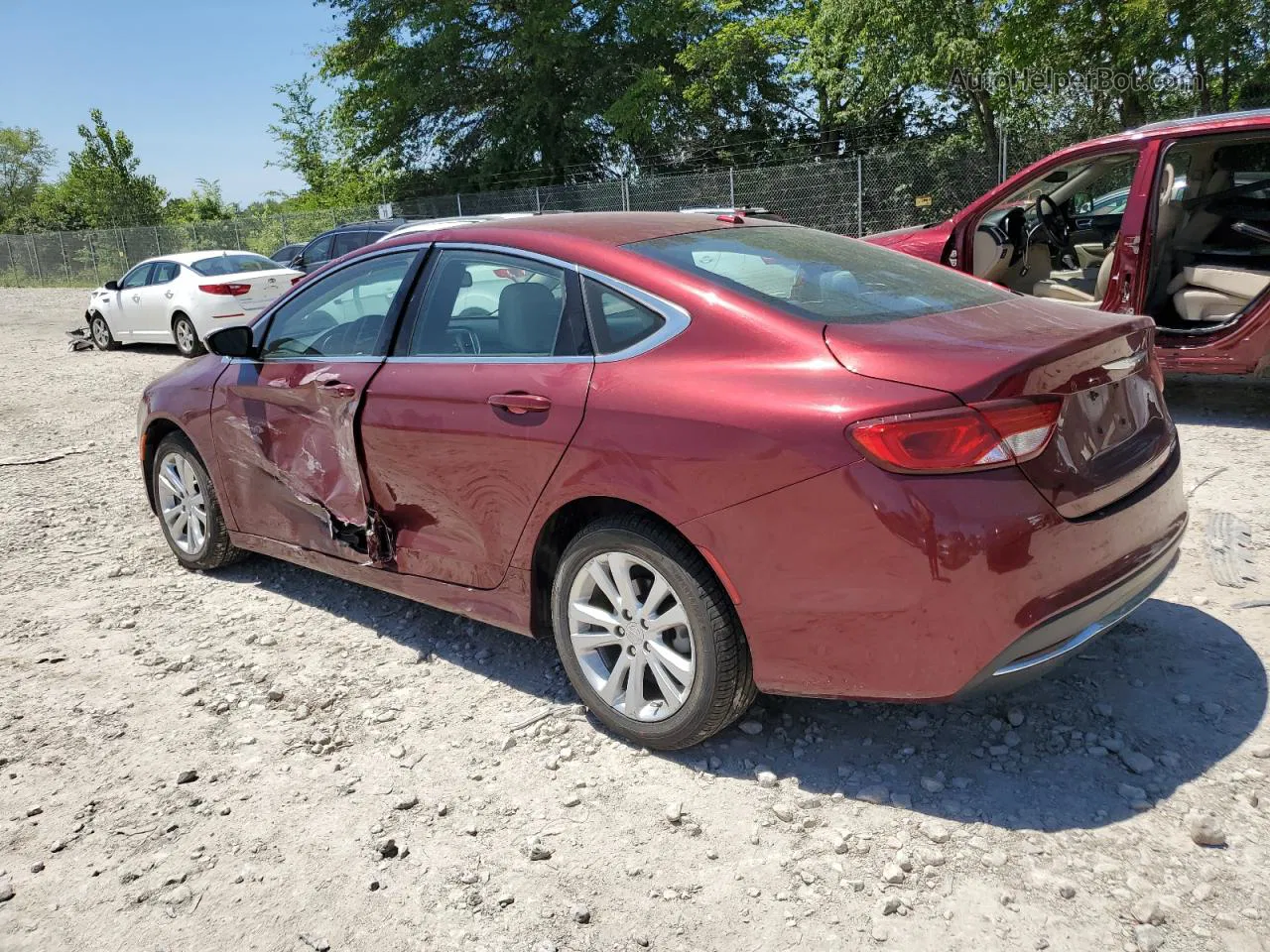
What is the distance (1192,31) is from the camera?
15.5m

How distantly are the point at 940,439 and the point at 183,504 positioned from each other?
154 inches

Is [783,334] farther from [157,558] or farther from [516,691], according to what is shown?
[157,558]

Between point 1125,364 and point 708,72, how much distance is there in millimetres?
24240

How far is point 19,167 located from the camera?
69875 millimetres

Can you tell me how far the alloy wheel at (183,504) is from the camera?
482 cm

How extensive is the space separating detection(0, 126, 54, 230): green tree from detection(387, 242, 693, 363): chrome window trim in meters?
78.0

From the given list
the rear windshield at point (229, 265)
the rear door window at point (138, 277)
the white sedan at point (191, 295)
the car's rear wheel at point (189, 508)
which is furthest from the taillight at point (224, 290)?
the car's rear wheel at point (189, 508)

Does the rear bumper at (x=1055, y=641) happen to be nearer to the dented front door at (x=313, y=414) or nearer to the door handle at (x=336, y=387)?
the dented front door at (x=313, y=414)

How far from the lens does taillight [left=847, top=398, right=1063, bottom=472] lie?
2.42 m

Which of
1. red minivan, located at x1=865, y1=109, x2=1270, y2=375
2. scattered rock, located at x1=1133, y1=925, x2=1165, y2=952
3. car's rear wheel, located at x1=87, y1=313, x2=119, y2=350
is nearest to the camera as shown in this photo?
scattered rock, located at x1=1133, y1=925, x2=1165, y2=952

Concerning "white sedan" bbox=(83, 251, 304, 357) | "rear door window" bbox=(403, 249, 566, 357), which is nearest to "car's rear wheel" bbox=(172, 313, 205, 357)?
"white sedan" bbox=(83, 251, 304, 357)

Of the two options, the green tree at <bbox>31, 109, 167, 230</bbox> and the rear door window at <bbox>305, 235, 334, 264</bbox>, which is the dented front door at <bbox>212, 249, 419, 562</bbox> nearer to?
the rear door window at <bbox>305, 235, 334, 264</bbox>

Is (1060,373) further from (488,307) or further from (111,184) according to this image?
(111,184)

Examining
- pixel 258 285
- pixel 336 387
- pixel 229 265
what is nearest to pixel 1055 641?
pixel 336 387
